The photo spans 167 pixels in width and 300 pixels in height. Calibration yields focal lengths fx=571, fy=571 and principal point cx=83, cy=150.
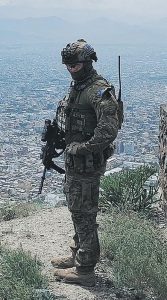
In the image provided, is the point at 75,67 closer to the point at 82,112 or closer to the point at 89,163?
the point at 82,112

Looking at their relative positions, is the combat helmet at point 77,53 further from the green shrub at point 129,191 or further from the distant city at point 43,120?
the green shrub at point 129,191

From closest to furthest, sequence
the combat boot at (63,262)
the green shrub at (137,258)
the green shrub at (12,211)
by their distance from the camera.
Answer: the green shrub at (137,258), the combat boot at (63,262), the green shrub at (12,211)

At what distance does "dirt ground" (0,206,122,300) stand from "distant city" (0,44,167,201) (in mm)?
804

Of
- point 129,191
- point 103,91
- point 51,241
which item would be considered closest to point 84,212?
point 103,91

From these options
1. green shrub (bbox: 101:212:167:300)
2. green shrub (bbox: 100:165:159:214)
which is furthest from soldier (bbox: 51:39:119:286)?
green shrub (bbox: 100:165:159:214)

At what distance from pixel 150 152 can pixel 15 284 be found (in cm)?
1178

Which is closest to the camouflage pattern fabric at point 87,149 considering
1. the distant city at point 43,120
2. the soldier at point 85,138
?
the soldier at point 85,138

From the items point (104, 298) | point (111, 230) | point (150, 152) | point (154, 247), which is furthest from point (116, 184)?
point (150, 152)

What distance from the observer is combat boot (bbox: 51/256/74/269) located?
5.47 m

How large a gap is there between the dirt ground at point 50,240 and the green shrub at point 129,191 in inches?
24.9

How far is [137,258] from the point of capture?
4.97 metres

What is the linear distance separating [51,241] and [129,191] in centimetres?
150

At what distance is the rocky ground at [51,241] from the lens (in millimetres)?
4969

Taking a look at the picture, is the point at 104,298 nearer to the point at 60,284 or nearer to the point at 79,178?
the point at 60,284
